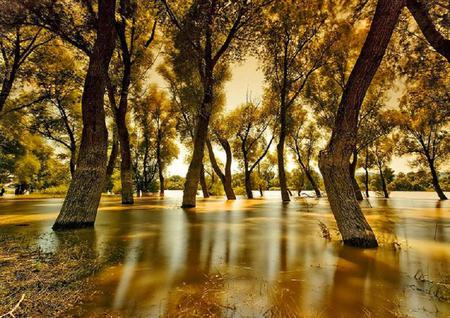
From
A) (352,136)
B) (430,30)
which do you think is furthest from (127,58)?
(352,136)

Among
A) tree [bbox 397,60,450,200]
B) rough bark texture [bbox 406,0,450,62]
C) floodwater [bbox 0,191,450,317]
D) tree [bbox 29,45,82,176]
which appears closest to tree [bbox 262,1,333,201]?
rough bark texture [bbox 406,0,450,62]

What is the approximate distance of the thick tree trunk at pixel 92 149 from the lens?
312 inches

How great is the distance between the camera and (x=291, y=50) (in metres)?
24.4

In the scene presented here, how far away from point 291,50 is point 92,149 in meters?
21.3

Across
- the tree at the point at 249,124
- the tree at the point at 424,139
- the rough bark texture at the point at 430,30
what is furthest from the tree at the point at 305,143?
the rough bark texture at the point at 430,30

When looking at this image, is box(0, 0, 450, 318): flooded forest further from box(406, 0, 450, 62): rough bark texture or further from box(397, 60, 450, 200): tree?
box(397, 60, 450, 200): tree

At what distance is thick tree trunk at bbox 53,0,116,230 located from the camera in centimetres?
793

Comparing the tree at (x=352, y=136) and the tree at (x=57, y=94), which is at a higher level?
the tree at (x=57, y=94)

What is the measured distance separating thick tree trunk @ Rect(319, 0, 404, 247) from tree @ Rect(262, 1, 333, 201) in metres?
15.3

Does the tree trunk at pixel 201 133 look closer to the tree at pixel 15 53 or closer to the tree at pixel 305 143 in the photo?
the tree at pixel 15 53

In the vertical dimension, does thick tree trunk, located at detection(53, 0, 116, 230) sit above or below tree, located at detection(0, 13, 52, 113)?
below

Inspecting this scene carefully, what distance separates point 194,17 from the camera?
1324cm

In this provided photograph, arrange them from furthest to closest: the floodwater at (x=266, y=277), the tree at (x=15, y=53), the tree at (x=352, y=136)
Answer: the tree at (x=15, y=53) → the tree at (x=352, y=136) → the floodwater at (x=266, y=277)

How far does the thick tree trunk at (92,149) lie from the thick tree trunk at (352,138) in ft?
21.3
